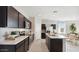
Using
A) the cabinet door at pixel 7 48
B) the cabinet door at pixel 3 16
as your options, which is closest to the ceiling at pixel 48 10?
the cabinet door at pixel 3 16

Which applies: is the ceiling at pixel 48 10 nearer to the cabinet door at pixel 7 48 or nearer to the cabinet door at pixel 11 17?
the cabinet door at pixel 11 17

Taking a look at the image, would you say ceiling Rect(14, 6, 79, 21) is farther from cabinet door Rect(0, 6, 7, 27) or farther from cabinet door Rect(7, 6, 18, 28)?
cabinet door Rect(0, 6, 7, 27)

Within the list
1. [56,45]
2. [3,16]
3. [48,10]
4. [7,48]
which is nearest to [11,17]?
[3,16]

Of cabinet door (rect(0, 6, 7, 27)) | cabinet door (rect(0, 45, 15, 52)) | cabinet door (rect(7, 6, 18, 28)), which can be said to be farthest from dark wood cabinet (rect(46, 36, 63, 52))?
cabinet door (rect(0, 6, 7, 27))

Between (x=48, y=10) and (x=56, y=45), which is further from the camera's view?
(x=48, y=10)

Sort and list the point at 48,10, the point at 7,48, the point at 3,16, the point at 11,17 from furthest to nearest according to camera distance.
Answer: the point at 48,10 → the point at 11,17 → the point at 7,48 → the point at 3,16

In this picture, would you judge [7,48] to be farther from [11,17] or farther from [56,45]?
[56,45]

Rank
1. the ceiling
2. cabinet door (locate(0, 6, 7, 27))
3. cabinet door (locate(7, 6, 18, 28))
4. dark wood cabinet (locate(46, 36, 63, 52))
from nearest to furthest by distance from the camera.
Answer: cabinet door (locate(0, 6, 7, 27)) < cabinet door (locate(7, 6, 18, 28)) < dark wood cabinet (locate(46, 36, 63, 52)) < the ceiling
